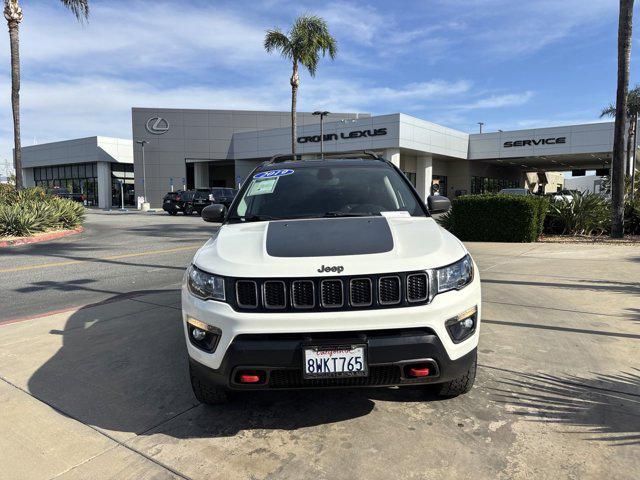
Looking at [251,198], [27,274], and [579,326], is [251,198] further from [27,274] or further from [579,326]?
[27,274]

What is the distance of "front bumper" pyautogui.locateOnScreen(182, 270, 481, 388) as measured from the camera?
2.60 m

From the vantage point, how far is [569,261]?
9172mm

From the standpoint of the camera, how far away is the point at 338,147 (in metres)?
39.2

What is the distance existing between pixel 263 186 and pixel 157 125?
46.7 metres

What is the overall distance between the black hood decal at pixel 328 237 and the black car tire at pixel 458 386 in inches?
40.0

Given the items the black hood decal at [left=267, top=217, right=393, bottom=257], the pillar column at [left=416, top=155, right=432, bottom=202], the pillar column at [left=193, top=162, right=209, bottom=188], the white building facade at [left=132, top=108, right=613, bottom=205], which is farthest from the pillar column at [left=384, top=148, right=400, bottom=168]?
the black hood decal at [left=267, top=217, right=393, bottom=257]

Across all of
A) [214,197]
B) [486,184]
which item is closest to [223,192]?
[214,197]

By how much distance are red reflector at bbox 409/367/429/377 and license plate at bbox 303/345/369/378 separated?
275mm

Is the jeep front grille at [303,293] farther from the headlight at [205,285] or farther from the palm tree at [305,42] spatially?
the palm tree at [305,42]

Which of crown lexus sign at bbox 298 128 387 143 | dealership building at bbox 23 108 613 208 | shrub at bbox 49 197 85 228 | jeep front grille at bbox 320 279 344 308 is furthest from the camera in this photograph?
dealership building at bbox 23 108 613 208

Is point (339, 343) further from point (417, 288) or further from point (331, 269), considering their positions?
point (417, 288)

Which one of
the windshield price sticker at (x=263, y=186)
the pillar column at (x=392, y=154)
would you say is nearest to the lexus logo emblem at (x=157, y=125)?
the pillar column at (x=392, y=154)

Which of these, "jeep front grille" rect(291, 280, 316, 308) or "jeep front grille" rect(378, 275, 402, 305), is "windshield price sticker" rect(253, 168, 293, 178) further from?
"jeep front grille" rect(378, 275, 402, 305)

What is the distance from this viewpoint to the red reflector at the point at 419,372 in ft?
8.82
